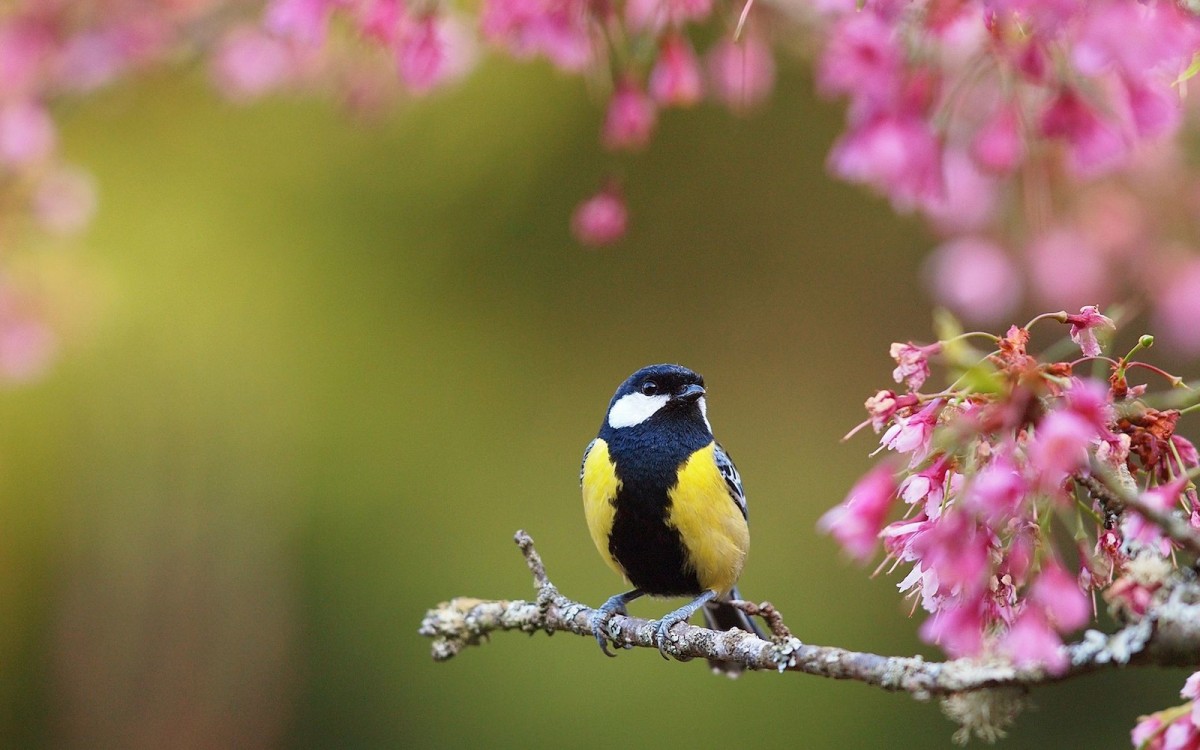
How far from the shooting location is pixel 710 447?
283cm

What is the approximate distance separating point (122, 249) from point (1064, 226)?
4162 millimetres

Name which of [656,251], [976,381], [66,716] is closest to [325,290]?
[656,251]

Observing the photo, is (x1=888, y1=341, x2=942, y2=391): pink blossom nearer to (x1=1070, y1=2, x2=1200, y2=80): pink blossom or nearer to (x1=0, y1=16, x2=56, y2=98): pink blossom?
(x1=1070, y1=2, x2=1200, y2=80): pink blossom

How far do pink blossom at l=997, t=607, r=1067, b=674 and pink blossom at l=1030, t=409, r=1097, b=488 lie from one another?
0.13 m

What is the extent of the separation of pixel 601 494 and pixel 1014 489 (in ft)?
5.05

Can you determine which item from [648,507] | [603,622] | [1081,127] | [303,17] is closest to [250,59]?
[303,17]

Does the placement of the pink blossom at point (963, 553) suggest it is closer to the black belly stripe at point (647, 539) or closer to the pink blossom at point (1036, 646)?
the pink blossom at point (1036, 646)

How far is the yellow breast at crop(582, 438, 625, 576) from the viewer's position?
8.87 ft

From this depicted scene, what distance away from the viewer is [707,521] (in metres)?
2.70

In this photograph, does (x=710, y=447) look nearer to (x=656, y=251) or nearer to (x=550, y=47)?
(x=550, y=47)

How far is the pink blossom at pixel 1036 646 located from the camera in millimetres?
1227

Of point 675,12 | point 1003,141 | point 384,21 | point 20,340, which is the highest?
point 20,340

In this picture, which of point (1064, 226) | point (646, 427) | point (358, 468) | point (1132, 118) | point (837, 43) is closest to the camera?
point (1132, 118)

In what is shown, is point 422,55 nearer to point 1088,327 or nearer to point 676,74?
point 676,74
